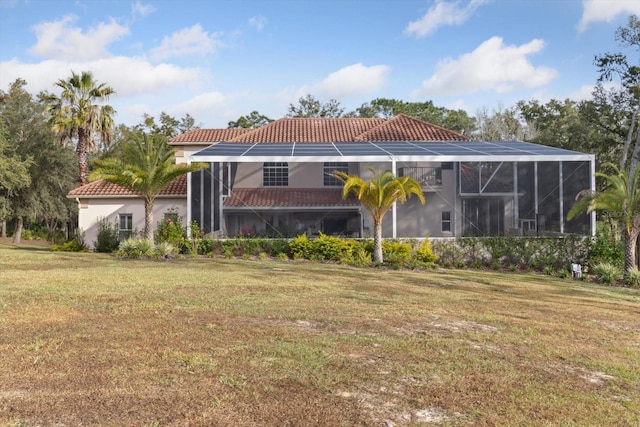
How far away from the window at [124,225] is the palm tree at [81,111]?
6478mm

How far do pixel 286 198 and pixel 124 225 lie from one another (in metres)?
8.43

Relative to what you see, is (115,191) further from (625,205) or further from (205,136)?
(625,205)

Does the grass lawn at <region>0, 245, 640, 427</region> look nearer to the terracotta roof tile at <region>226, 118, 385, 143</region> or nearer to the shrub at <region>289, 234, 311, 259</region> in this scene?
the shrub at <region>289, 234, 311, 259</region>

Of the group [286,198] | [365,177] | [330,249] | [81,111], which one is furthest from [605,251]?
[81,111]

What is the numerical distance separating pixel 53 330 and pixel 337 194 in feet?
66.3

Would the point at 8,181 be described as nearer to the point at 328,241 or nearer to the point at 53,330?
the point at 328,241

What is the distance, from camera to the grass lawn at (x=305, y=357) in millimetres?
4379

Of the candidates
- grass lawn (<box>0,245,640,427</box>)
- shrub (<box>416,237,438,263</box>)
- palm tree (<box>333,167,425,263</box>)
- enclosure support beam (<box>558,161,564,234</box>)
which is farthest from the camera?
enclosure support beam (<box>558,161,564,234</box>)

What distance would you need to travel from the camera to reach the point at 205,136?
3167 centimetres

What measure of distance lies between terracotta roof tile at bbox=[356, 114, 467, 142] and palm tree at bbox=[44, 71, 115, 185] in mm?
15685

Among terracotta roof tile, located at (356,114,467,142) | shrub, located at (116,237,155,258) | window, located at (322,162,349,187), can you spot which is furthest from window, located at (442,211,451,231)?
shrub, located at (116,237,155,258)

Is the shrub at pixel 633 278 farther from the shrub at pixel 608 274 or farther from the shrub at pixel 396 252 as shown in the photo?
the shrub at pixel 396 252

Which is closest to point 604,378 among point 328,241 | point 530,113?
point 328,241

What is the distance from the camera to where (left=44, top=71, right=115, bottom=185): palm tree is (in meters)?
29.6
